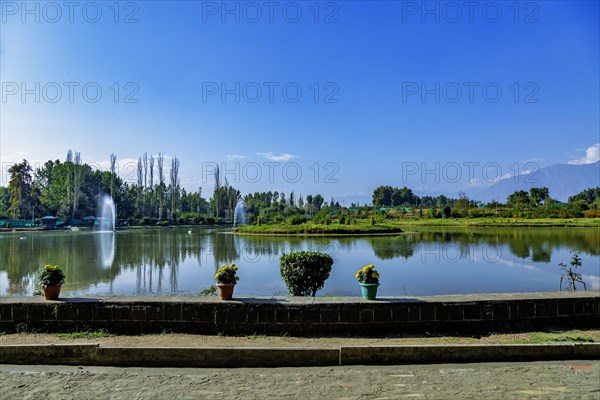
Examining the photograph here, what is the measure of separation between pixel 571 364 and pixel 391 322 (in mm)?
1796

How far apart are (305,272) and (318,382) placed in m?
3.79

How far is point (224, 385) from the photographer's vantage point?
3873mm

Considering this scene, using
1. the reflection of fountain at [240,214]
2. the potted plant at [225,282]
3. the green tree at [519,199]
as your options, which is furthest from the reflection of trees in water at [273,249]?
the green tree at [519,199]

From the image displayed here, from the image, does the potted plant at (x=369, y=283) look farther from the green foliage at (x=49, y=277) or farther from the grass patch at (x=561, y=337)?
the green foliage at (x=49, y=277)

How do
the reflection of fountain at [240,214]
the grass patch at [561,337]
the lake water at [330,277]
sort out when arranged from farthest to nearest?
the reflection of fountain at [240,214], the lake water at [330,277], the grass patch at [561,337]

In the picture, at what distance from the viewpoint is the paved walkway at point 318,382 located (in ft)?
11.8

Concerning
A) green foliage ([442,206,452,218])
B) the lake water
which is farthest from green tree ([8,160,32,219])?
green foliage ([442,206,452,218])

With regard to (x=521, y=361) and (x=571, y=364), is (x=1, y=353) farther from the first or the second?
(x=571, y=364)

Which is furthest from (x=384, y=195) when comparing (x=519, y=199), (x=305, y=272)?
(x=305, y=272)

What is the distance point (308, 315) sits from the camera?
17.0ft

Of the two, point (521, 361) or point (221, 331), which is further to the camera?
point (221, 331)

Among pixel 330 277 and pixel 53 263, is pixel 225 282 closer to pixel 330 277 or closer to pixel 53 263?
pixel 330 277

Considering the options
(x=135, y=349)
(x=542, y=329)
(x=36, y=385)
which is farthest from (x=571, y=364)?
(x=36, y=385)

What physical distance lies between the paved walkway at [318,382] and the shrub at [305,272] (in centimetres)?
340
